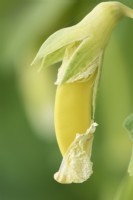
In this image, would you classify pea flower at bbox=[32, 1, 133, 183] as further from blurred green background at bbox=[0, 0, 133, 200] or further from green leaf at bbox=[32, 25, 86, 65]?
blurred green background at bbox=[0, 0, 133, 200]

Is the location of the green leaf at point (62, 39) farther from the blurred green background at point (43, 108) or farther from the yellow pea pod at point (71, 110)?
the blurred green background at point (43, 108)

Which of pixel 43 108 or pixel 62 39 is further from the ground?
pixel 62 39

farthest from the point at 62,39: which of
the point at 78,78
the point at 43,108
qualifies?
the point at 43,108

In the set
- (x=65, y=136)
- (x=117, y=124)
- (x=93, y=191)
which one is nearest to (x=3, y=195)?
(x=93, y=191)

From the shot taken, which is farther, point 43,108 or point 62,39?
point 43,108

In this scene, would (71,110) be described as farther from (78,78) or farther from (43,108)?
(43,108)

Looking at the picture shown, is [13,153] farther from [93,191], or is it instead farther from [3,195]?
[93,191]

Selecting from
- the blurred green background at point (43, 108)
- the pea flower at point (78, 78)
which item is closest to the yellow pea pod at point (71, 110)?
the pea flower at point (78, 78)
